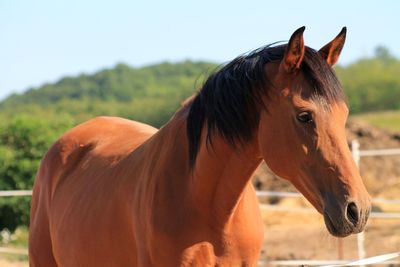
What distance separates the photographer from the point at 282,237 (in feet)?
48.5

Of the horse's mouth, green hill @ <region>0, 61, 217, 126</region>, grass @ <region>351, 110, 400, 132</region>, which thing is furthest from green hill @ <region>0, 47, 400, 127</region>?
the horse's mouth

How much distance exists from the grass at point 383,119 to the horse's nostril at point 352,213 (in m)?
31.8

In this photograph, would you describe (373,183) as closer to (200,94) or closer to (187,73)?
(200,94)

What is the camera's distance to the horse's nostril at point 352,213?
8.92ft

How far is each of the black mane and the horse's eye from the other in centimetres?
13

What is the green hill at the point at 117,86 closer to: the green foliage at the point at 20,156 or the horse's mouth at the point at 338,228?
the green foliage at the point at 20,156

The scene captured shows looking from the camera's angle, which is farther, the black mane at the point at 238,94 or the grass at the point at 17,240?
the grass at the point at 17,240

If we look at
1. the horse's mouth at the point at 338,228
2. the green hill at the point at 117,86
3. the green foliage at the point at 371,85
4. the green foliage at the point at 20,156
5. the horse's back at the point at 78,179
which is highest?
the horse's mouth at the point at 338,228

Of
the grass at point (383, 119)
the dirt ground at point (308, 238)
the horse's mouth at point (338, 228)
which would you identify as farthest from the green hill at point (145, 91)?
the horse's mouth at point (338, 228)

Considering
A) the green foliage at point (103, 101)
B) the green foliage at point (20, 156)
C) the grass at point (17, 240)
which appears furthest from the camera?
the grass at point (17, 240)

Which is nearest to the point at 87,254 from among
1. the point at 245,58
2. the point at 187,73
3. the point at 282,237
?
the point at 245,58

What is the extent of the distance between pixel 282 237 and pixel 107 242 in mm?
11253

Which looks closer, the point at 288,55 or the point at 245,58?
the point at 288,55

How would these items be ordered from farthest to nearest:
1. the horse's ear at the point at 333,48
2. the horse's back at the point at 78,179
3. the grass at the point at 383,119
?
1. the grass at the point at 383,119
2. the horse's back at the point at 78,179
3. the horse's ear at the point at 333,48
